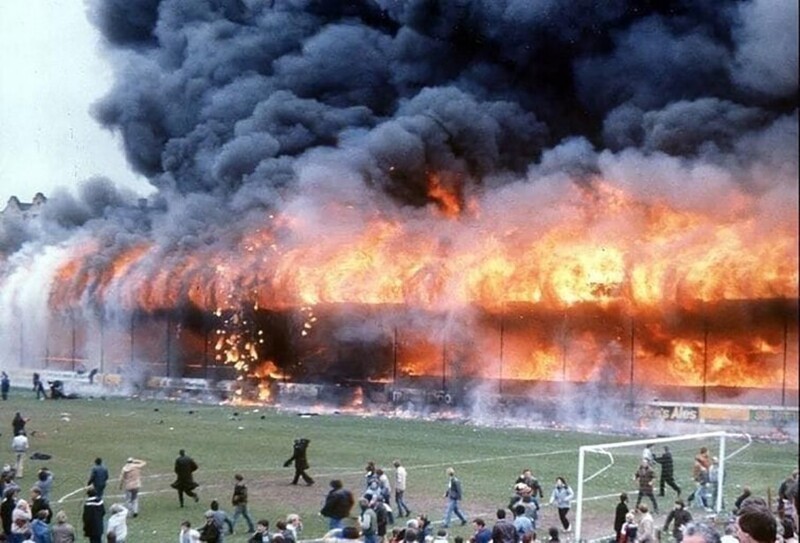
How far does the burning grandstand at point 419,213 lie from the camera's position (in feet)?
142

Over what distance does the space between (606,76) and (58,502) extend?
35.5 m

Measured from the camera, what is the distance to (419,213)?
54.8 m

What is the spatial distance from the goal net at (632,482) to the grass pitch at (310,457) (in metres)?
0.09

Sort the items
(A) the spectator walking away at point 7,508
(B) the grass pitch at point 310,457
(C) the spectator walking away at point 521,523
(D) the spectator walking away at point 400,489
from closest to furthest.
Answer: (C) the spectator walking away at point 521,523 < (A) the spectator walking away at point 7,508 < (D) the spectator walking away at point 400,489 < (B) the grass pitch at point 310,457

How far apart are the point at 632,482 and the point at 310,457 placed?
904cm

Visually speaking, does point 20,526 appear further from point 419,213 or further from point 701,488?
point 419,213

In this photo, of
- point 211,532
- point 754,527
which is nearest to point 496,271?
point 211,532

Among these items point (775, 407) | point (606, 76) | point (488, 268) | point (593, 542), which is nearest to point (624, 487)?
point (593, 542)

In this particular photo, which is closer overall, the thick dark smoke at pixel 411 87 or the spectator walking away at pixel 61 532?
the spectator walking away at pixel 61 532

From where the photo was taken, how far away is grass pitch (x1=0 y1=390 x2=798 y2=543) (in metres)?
21.0

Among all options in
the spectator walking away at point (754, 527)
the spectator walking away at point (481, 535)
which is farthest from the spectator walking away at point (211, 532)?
the spectator walking away at point (754, 527)

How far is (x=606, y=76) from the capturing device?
49.3 metres

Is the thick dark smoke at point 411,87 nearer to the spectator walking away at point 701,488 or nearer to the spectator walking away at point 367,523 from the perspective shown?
the spectator walking away at point 701,488

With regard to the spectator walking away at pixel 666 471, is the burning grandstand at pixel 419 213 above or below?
above
